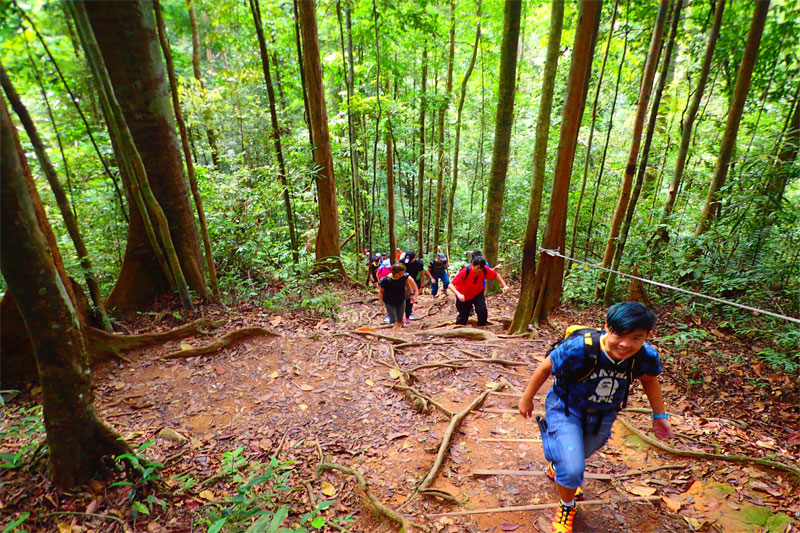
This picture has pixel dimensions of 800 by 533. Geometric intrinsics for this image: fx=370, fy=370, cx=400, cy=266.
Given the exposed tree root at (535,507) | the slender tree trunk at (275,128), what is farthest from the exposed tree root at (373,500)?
the slender tree trunk at (275,128)

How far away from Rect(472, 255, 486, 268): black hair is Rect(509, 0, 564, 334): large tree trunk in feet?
2.22

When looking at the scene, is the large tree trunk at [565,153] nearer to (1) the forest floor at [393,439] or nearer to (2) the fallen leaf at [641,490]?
(1) the forest floor at [393,439]

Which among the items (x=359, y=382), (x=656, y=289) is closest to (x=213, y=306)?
(x=359, y=382)

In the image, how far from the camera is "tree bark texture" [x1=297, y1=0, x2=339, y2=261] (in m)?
8.16

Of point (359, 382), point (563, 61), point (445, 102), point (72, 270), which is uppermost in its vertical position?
point (563, 61)

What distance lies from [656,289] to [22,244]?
27.4 ft

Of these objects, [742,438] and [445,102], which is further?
Answer: [445,102]

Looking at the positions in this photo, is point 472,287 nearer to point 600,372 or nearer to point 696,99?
point 600,372

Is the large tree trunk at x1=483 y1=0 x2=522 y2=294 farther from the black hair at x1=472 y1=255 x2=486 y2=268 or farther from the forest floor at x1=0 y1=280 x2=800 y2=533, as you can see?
the forest floor at x1=0 y1=280 x2=800 y2=533

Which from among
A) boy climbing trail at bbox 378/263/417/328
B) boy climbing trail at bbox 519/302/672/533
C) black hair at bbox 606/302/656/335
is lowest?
boy climbing trail at bbox 378/263/417/328

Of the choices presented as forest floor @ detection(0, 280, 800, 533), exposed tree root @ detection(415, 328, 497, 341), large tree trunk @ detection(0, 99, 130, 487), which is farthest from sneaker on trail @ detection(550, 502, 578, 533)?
Result: exposed tree root @ detection(415, 328, 497, 341)

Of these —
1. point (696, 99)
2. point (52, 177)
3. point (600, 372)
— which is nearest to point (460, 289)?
point (600, 372)

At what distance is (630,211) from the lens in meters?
6.42

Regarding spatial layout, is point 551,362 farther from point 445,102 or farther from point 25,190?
point 445,102
